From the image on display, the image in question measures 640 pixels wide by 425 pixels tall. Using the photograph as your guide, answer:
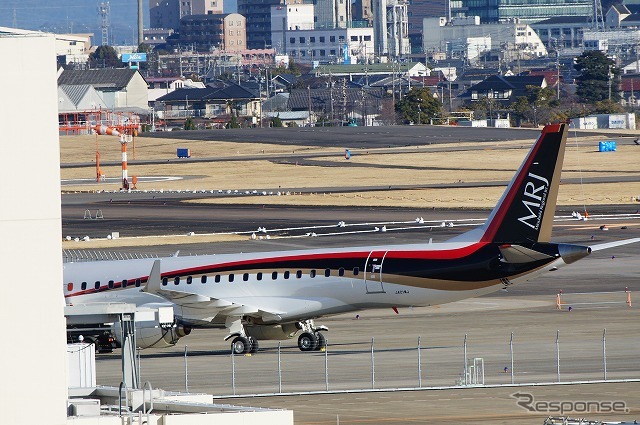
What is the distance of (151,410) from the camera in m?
26.8

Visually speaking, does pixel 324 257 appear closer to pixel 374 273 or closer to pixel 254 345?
pixel 374 273

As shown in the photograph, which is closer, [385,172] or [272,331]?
[272,331]

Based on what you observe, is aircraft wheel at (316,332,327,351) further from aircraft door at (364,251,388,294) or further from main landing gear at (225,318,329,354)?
aircraft door at (364,251,388,294)

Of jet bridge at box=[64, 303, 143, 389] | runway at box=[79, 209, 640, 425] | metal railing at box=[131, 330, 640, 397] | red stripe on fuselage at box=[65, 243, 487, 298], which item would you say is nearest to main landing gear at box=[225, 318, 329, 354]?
metal railing at box=[131, 330, 640, 397]

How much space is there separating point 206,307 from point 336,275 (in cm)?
539

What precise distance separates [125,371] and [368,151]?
513 feet

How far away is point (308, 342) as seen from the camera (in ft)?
181

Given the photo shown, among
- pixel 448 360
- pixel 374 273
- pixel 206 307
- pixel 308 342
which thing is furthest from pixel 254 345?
pixel 448 360

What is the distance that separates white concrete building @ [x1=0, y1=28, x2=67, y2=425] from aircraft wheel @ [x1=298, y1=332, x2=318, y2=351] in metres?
31.6

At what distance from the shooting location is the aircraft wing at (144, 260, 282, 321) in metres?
53.5

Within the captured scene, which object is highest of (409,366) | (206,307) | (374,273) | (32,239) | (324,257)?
(32,239)

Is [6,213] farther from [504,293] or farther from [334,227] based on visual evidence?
[334,227]

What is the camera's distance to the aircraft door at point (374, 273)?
52.0m

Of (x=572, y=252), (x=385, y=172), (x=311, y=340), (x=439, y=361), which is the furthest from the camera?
(x=385, y=172)
